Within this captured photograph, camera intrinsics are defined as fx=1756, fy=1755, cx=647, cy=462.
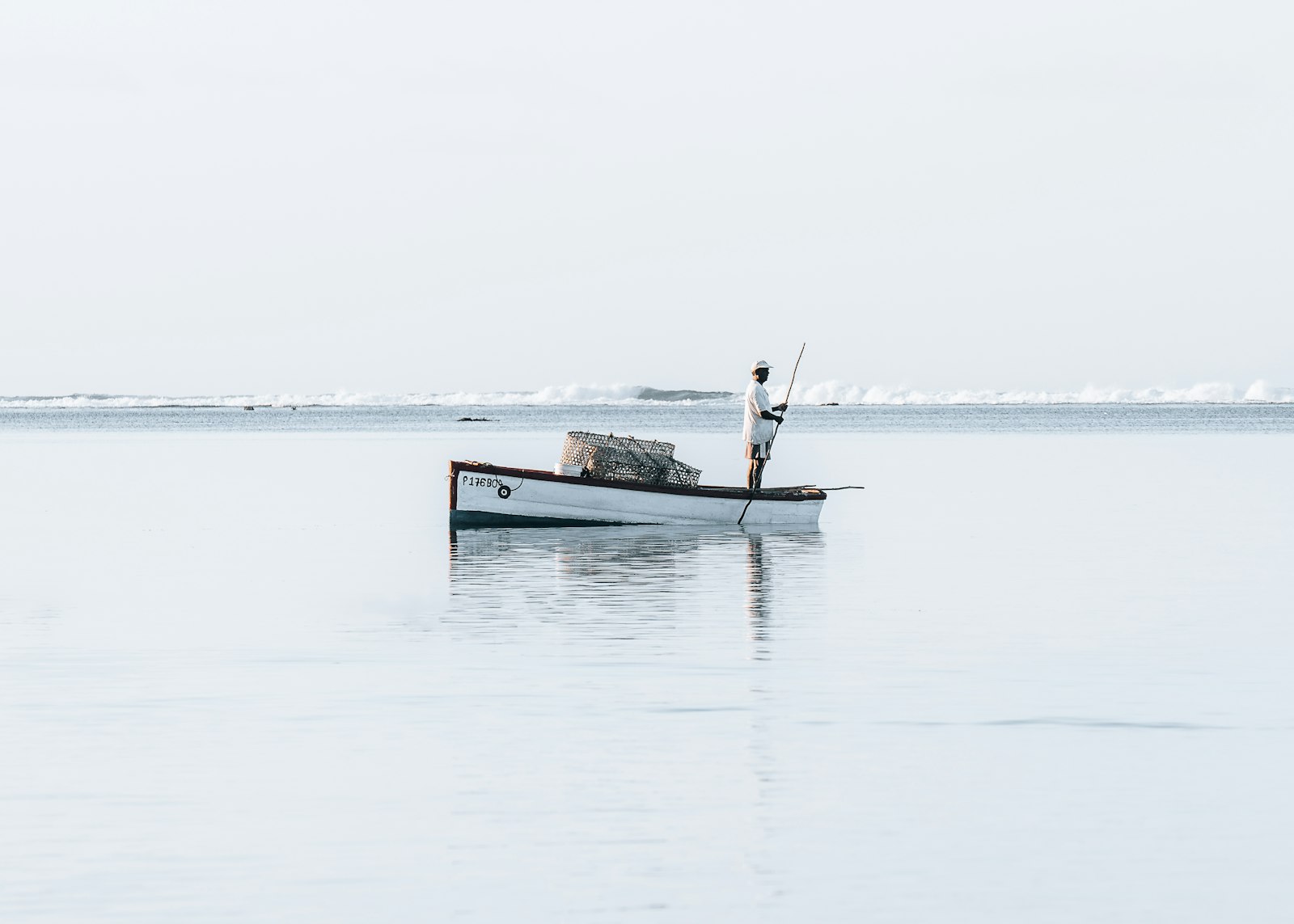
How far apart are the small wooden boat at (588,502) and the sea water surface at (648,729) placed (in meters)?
1.79

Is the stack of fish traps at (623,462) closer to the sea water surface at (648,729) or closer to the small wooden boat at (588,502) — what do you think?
the small wooden boat at (588,502)

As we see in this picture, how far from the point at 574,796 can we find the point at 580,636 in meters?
6.33

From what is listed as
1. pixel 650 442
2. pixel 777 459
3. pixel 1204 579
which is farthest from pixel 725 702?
pixel 777 459

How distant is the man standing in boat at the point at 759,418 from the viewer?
89.5 feet

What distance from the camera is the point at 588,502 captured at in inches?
1144

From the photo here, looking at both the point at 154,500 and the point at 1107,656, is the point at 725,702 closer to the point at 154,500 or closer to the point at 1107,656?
the point at 1107,656

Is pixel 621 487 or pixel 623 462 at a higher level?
pixel 623 462

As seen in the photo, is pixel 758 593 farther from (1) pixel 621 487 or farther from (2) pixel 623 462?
(2) pixel 623 462

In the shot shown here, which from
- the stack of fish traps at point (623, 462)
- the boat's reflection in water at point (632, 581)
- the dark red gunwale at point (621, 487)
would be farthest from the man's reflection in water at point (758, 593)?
the stack of fish traps at point (623, 462)

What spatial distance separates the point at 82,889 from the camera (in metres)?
8.16

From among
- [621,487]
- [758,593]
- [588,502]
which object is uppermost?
[621,487]

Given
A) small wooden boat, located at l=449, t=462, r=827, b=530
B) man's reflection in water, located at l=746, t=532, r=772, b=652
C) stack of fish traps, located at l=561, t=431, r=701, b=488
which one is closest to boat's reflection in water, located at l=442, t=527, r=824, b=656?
man's reflection in water, located at l=746, t=532, r=772, b=652

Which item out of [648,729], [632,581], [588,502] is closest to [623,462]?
[588,502]

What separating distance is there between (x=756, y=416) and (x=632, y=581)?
7197mm
